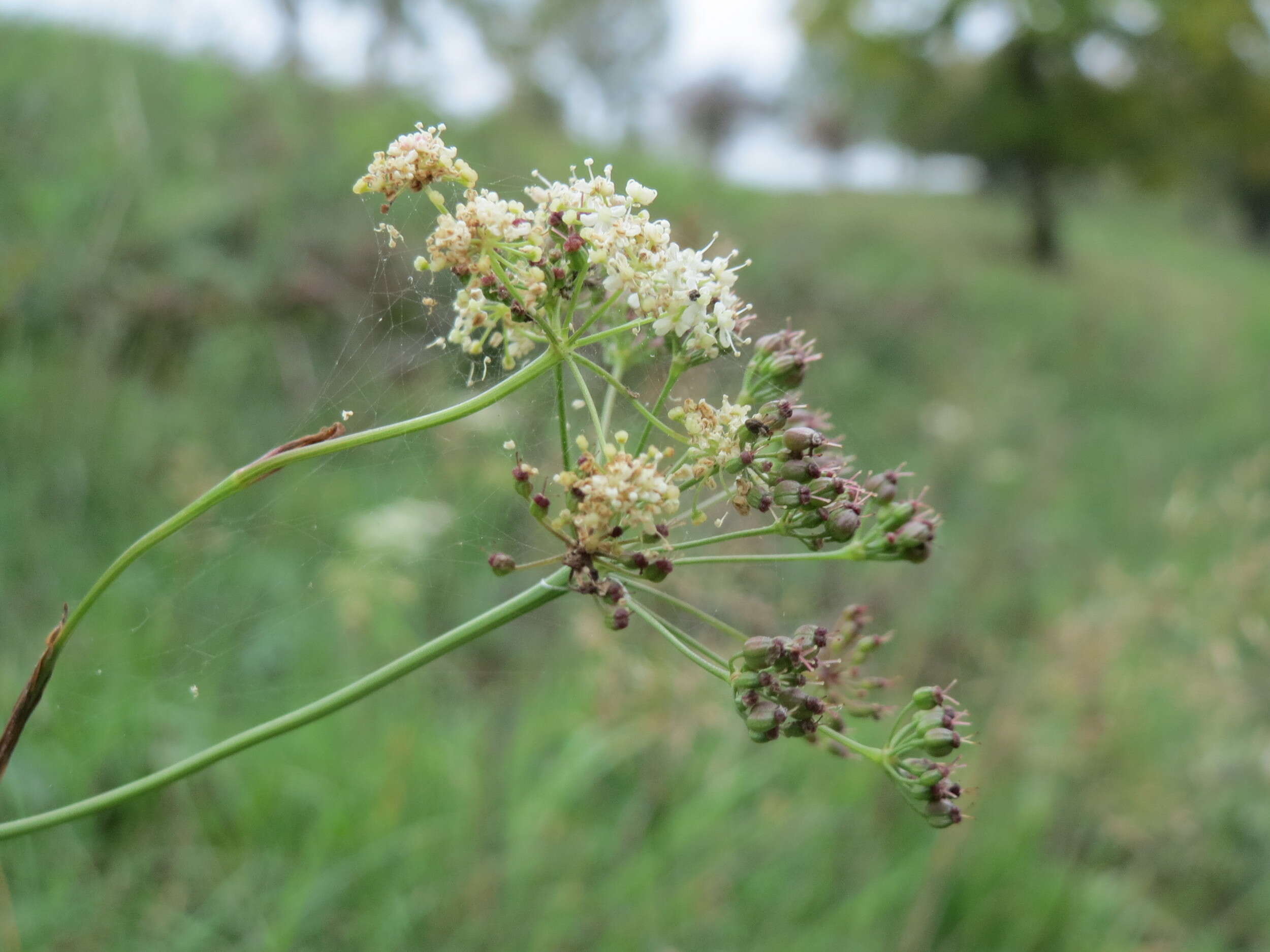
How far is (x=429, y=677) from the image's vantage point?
5703 millimetres

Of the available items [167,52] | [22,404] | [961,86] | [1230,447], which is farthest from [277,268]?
[961,86]

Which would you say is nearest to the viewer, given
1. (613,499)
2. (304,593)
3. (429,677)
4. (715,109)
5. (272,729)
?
(272,729)

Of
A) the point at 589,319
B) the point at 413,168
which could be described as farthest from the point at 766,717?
the point at 413,168

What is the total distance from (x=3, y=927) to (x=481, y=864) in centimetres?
185

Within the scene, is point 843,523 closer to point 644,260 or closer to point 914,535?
point 914,535

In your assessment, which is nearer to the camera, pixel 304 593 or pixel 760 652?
pixel 760 652

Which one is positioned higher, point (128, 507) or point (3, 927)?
point (128, 507)

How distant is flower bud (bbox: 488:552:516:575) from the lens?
4.89ft

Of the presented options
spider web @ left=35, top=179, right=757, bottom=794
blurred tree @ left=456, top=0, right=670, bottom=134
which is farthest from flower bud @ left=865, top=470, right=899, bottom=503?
blurred tree @ left=456, top=0, right=670, bottom=134

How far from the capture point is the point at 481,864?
433 centimetres

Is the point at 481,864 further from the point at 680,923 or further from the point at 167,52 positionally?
the point at 167,52

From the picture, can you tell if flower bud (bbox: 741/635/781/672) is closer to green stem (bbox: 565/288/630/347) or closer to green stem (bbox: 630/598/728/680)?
green stem (bbox: 630/598/728/680)

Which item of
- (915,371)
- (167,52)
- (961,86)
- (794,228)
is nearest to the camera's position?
(167,52)

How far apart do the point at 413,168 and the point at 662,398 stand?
1.63ft
